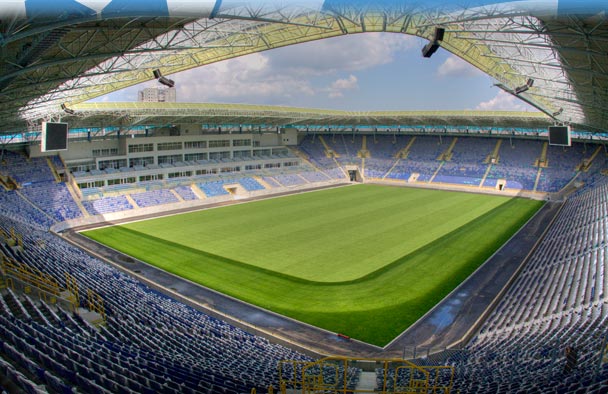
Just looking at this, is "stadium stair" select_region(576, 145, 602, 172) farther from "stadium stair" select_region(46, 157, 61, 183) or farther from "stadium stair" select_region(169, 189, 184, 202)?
"stadium stair" select_region(46, 157, 61, 183)

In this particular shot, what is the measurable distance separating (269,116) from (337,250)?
86.2 ft

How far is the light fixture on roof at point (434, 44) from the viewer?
17.2 meters

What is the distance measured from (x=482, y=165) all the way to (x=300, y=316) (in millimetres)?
47138

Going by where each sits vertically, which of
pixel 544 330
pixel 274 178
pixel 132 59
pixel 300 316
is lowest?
pixel 300 316

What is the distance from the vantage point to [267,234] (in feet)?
106

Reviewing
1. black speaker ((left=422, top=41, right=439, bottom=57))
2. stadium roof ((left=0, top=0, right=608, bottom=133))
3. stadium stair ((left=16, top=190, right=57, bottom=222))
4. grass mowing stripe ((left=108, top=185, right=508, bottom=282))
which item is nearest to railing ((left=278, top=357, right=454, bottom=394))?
stadium roof ((left=0, top=0, right=608, bottom=133))

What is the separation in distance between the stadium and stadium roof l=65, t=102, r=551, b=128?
1.13ft

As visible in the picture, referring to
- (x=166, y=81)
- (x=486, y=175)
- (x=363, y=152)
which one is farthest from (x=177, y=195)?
(x=486, y=175)

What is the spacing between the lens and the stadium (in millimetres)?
10820

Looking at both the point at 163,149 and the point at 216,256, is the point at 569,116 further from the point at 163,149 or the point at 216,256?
the point at 163,149

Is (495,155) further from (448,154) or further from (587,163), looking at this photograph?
(587,163)

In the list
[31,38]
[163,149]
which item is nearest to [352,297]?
[31,38]

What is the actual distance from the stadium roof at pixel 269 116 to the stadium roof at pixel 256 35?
6.98 meters

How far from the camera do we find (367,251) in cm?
2805
